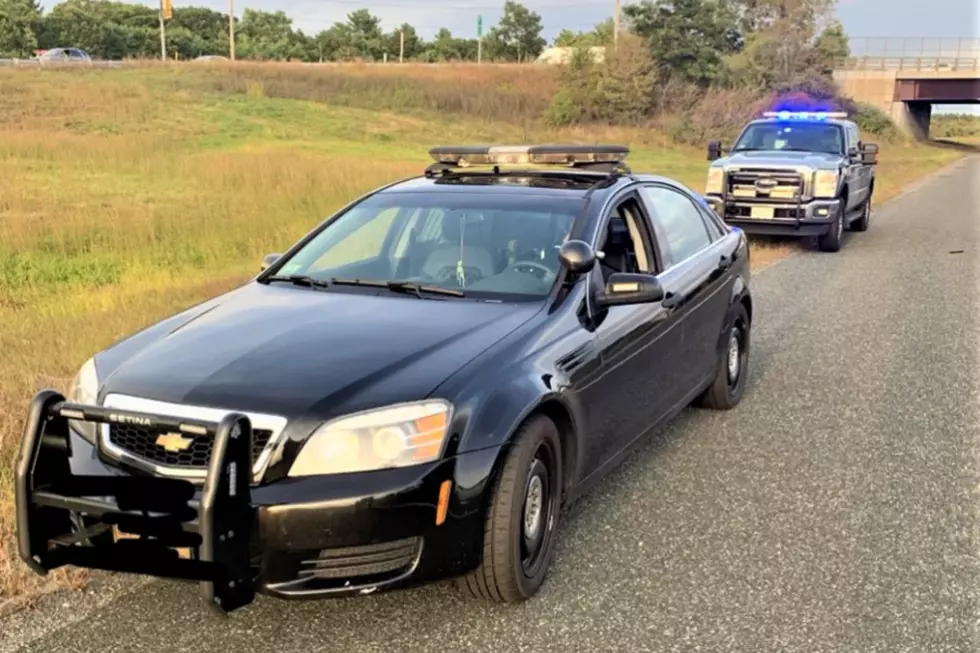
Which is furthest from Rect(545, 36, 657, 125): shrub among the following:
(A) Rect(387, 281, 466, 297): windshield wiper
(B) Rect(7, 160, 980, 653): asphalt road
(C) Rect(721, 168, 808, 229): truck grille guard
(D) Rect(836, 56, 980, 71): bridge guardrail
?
(A) Rect(387, 281, 466, 297): windshield wiper

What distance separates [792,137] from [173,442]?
45.0 feet

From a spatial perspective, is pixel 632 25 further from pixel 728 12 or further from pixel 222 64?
pixel 222 64

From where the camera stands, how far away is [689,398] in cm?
544

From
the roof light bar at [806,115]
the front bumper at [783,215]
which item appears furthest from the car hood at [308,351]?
the roof light bar at [806,115]

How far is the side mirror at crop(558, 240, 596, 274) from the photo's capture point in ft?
13.6

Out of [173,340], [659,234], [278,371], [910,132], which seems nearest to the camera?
[278,371]

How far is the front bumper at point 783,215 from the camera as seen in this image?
44.8ft

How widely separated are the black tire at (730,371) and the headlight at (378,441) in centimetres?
306

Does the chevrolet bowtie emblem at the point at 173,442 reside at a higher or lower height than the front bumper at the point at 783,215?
higher

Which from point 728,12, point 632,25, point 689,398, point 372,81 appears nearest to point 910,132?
point 728,12

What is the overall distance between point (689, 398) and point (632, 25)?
173 ft

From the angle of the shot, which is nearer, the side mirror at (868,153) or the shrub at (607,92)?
the side mirror at (868,153)

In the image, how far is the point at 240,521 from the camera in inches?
114

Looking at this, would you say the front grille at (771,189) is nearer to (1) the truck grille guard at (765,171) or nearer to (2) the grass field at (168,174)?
(1) the truck grille guard at (765,171)
